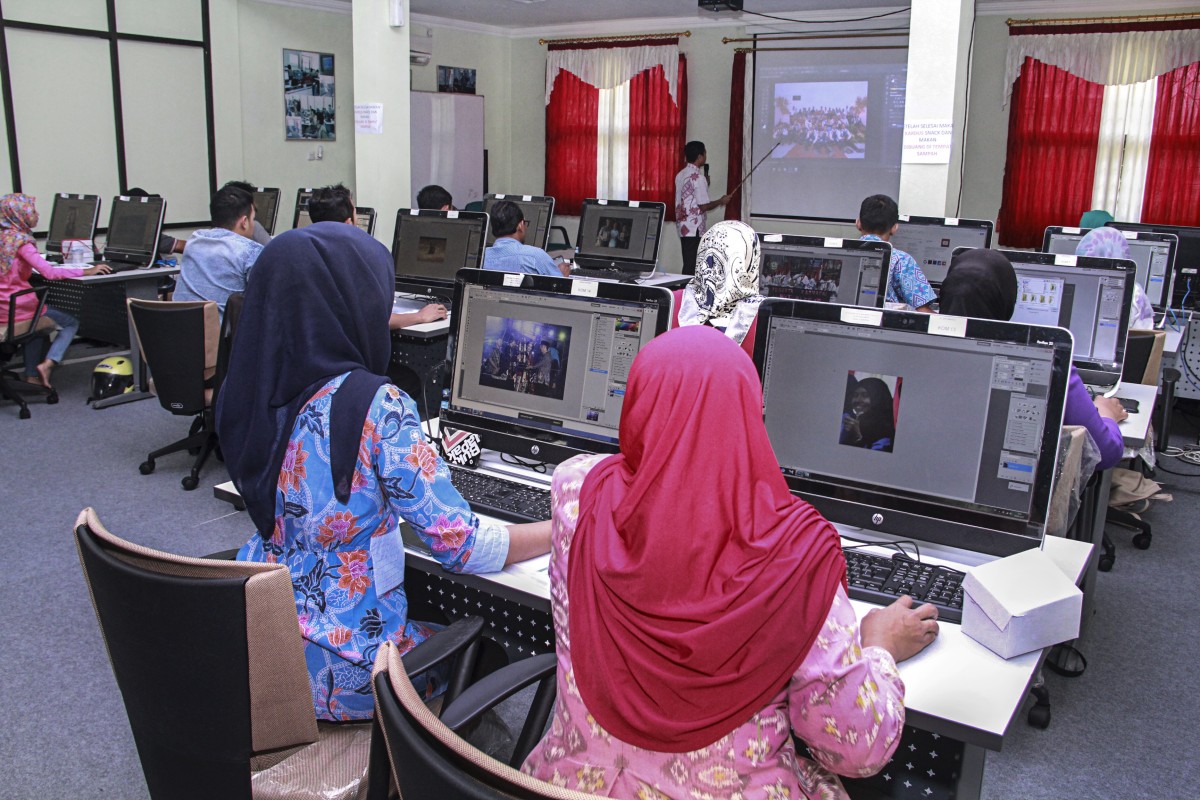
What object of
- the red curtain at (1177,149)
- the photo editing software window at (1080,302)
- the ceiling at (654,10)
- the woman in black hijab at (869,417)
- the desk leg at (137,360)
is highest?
the ceiling at (654,10)

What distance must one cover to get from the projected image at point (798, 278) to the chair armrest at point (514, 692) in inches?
97.4

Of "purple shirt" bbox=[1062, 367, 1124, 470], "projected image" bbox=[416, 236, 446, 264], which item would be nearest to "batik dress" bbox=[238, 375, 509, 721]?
"purple shirt" bbox=[1062, 367, 1124, 470]

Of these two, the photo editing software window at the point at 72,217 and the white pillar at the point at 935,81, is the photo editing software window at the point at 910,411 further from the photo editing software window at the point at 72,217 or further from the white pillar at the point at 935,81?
the photo editing software window at the point at 72,217

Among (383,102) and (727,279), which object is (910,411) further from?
(383,102)

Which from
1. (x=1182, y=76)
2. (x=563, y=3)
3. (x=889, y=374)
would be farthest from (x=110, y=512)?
(x=1182, y=76)

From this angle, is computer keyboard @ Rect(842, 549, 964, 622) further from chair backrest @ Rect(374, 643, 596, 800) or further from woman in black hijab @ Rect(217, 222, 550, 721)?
chair backrest @ Rect(374, 643, 596, 800)

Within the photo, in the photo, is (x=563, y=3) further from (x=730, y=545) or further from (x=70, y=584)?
(x=730, y=545)

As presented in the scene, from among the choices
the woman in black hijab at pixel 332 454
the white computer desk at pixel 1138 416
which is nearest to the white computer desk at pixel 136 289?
the woman in black hijab at pixel 332 454

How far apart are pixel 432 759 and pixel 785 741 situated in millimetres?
510

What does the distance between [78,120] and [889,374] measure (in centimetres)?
744

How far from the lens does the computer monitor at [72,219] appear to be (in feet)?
20.9

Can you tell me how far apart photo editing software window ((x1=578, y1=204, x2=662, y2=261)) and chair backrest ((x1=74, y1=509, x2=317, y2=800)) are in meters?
4.80

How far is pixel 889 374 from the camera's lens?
5.53 feet

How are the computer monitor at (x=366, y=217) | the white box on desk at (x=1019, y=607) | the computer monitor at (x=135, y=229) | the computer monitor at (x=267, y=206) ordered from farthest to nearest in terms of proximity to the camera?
the computer monitor at (x=267, y=206)
the computer monitor at (x=366, y=217)
the computer monitor at (x=135, y=229)
the white box on desk at (x=1019, y=607)
